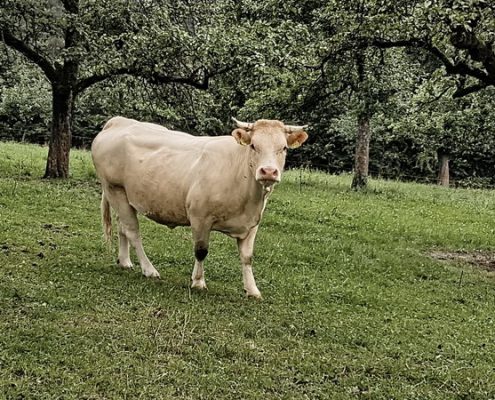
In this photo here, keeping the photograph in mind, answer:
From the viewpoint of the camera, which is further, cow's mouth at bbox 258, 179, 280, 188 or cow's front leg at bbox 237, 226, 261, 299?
cow's front leg at bbox 237, 226, 261, 299

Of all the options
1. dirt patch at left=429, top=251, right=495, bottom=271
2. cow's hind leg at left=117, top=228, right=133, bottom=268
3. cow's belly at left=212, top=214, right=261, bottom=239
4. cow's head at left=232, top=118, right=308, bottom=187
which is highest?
cow's head at left=232, top=118, right=308, bottom=187

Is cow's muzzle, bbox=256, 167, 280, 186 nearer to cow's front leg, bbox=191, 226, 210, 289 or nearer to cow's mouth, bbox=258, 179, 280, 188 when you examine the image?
cow's mouth, bbox=258, 179, 280, 188

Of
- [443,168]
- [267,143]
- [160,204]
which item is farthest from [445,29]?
[443,168]

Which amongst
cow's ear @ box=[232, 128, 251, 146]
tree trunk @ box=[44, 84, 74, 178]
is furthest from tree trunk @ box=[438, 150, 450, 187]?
cow's ear @ box=[232, 128, 251, 146]

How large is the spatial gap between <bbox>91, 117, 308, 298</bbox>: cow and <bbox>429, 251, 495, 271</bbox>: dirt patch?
6.12 m

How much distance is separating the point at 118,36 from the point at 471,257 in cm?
962

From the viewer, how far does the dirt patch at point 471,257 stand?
13523 millimetres

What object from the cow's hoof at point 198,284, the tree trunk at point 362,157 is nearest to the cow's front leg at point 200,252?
the cow's hoof at point 198,284

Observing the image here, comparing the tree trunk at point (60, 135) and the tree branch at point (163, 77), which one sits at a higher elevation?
the tree branch at point (163, 77)

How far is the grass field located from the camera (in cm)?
582

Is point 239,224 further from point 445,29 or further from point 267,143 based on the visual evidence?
point 445,29

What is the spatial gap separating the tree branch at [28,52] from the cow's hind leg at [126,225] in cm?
906

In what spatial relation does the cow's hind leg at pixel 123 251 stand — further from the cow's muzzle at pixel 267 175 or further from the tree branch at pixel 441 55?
the tree branch at pixel 441 55

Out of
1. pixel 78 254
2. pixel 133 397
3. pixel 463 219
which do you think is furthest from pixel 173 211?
pixel 463 219
